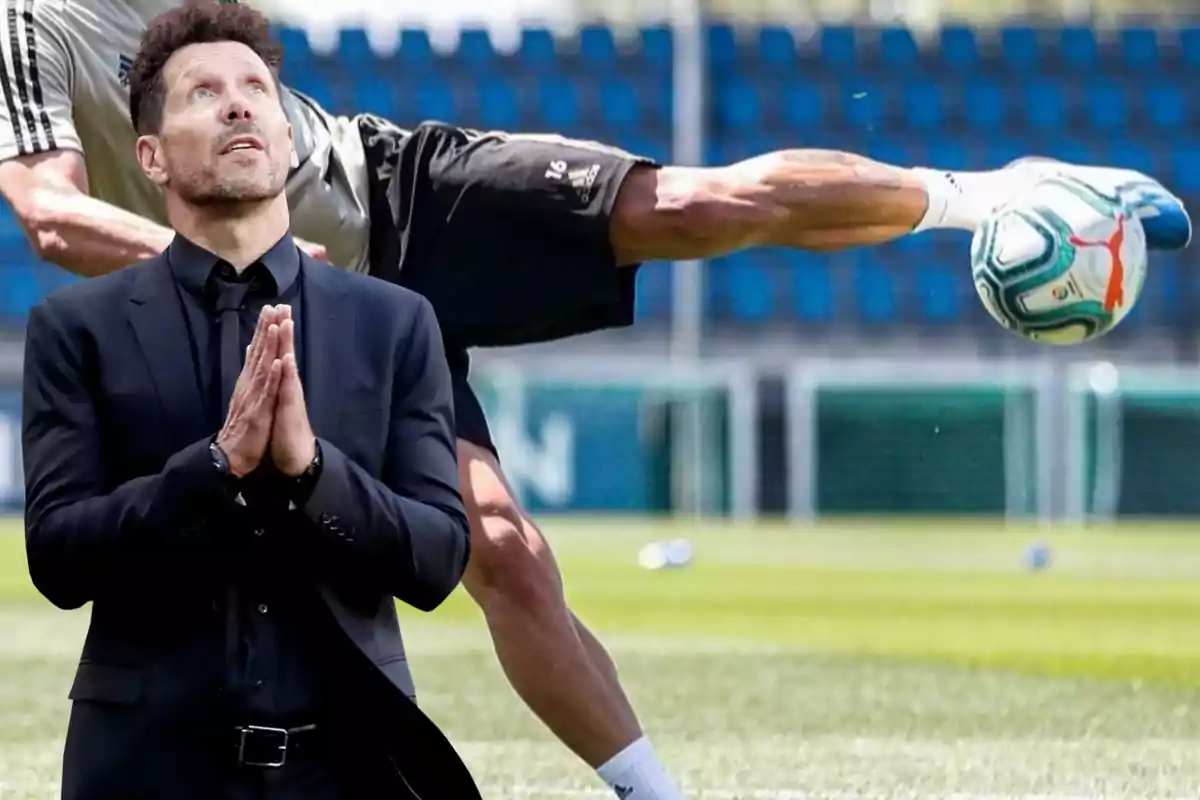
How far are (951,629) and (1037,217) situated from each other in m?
6.50

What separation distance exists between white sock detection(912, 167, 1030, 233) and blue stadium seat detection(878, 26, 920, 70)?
24499mm

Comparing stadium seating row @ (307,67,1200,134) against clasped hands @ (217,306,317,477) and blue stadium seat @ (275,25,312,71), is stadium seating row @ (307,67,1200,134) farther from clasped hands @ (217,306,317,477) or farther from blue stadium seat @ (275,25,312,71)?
clasped hands @ (217,306,317,477)

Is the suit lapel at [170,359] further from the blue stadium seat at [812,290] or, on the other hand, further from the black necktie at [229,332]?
the blue stadium seat at [812,290]

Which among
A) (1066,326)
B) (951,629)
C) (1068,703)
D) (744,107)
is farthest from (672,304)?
(1066,326)

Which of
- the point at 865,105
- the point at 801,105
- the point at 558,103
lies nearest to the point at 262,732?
the point at 865,105

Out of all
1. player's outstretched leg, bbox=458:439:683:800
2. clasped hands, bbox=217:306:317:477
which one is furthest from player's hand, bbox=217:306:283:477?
player's outstretched leg, bbox=458:439:683:800

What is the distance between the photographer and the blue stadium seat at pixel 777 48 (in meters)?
29.0

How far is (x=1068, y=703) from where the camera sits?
7.10 m

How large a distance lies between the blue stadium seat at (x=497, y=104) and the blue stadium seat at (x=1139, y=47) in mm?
7508

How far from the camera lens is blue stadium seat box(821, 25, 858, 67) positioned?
2894cm

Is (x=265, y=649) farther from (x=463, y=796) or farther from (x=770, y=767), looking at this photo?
(x=770, y=767)

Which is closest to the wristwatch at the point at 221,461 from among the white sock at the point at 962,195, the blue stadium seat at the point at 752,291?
the white sock at the point at 962,195

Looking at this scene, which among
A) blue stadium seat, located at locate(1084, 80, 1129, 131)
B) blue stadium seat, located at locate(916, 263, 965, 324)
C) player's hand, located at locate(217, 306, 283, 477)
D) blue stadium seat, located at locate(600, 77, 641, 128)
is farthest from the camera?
blue stadium seat, located at locate(600, 77, 641, 128)

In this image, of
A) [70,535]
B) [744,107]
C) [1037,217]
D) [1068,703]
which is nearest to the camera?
[70,535]
